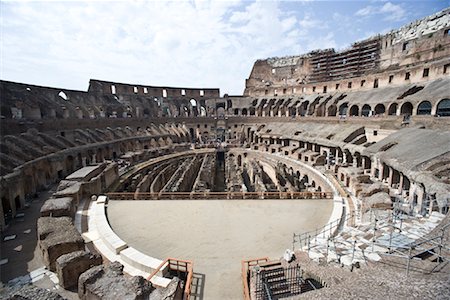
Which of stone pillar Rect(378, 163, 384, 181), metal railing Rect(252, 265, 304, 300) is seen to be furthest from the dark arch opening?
metal railing Rect(252, 265, 304, 300)

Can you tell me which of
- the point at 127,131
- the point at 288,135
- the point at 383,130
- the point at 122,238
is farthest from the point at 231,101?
the point at 122,238

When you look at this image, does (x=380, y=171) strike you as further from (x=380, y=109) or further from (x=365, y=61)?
(x=365, y=61)

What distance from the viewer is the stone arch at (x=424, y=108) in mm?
19906

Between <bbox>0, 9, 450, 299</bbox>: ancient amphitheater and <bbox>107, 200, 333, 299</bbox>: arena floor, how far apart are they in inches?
3.2

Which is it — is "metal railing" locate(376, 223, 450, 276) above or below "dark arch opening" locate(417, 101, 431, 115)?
below

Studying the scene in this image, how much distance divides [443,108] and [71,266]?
25.9 m

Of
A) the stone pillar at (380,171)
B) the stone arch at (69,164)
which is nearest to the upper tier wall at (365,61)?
the stone pillar at (380,171)

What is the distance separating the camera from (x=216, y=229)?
1047cm

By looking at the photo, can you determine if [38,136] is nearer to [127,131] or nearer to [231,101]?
[127,131]

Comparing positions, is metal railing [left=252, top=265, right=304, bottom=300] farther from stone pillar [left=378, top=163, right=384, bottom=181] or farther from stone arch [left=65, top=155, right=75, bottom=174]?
stone arch [left=65, top=155, right=75, bottom=174]

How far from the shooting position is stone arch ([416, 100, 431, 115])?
784 inches

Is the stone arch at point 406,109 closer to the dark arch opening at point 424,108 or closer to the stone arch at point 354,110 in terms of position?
the dark arch opening at point 424,108

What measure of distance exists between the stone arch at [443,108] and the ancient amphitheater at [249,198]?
0.10 metres

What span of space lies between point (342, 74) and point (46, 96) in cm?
4209
